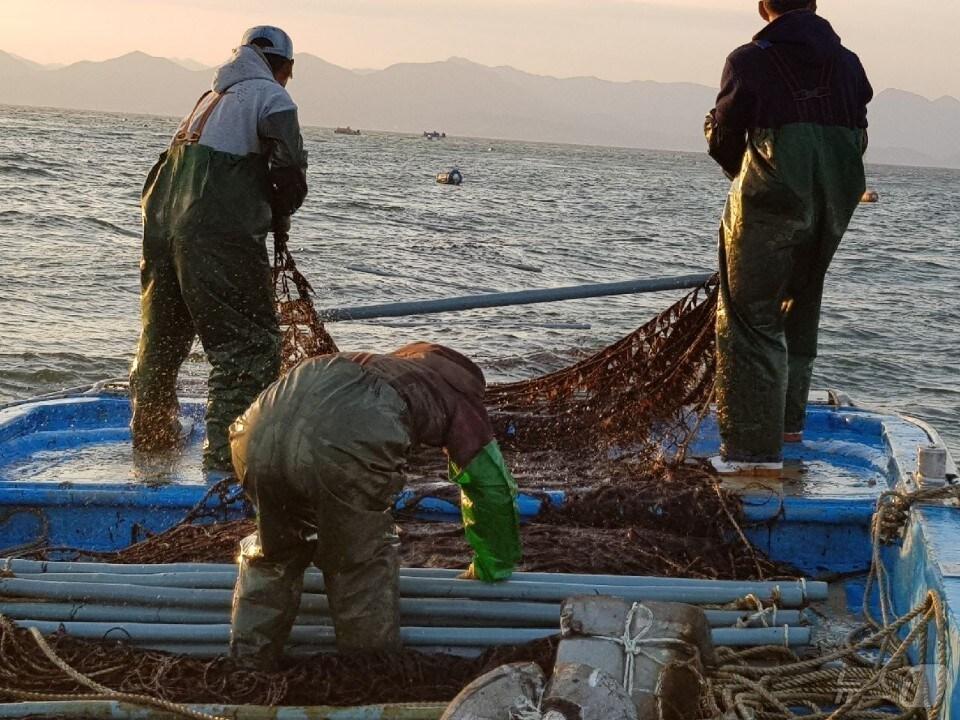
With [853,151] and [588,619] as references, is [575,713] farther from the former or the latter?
[853,151]

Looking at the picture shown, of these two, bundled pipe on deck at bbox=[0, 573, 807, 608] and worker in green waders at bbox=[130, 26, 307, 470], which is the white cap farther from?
bundled pipe on deck at bbox=[0, 573, 807, 608]

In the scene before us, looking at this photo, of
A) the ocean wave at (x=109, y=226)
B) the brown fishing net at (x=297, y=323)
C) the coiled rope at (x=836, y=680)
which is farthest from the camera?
the ocean wave at (x=109, y=226)

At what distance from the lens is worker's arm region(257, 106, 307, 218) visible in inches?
239

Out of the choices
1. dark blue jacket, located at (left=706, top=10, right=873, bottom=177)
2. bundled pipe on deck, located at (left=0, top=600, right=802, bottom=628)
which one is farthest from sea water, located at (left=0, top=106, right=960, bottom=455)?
bundled pipe on deck, located at (left=0, top=600, right=802, bottom=628)

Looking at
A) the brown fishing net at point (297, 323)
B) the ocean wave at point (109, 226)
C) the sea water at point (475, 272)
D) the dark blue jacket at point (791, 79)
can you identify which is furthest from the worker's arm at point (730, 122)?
the ocean wave at point (109, 226)


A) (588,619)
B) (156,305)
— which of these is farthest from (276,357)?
(588,619)

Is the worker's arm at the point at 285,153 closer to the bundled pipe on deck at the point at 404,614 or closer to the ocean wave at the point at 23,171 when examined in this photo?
the bundled pipe on deck at the point at 404,614

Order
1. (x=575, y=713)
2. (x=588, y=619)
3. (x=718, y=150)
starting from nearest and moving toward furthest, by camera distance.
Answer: (x=575, y=713), (x=588, y=619), (x=718, y=150)

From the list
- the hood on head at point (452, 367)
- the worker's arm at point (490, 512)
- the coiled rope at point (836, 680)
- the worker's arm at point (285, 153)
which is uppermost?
the worker's arm at point (285, 153)

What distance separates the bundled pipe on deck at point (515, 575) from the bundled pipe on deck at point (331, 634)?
0.87ft

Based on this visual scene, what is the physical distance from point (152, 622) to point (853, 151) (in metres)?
3.71

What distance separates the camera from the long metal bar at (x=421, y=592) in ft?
15.5

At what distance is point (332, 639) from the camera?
15.0ft

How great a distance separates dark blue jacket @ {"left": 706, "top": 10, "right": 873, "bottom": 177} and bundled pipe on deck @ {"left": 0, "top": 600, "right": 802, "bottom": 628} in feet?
7.51
